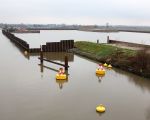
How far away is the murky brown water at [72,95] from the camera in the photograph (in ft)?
36.8

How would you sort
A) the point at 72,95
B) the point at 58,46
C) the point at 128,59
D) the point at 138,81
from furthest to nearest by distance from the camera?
the point at 58,46
the point at 128,59
the point at 138,81
the point at 72,95

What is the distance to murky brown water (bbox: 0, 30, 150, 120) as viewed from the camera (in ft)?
36.8

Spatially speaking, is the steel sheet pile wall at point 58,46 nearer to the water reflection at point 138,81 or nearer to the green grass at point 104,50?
the green grass at point 104,50

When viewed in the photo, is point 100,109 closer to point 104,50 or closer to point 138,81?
point 138,81

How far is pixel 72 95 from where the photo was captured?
1387cm

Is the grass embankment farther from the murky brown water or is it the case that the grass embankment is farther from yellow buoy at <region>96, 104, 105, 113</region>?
yellow buoy at <region>96, 104, 105, 113</region>

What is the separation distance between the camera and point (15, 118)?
35.4 ft


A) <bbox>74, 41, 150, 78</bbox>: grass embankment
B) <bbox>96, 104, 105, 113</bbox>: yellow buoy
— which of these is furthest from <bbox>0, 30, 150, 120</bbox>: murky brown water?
<bbox>74, 41, 150, 78</bbox>: grass embankment

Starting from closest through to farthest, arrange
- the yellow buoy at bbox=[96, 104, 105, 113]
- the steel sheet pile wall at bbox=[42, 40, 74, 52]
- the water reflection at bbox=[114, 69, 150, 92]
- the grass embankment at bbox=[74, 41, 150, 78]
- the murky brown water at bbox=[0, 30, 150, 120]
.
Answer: the murky brown water at bbox=[0, 30, 150, 120] < the yellow buoy at bbox=[96, 104, 105, 113] < the water reflection at bbox=[114, 69, 150, 92] < the grass embankment at bbox=[74, 41, 150, 78] < the steel sheet pile wall at bbox=[42, 40, 74, 52]

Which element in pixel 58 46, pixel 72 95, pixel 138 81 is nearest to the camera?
pixel 72 95

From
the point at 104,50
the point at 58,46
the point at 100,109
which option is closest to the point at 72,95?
the point at 100,109

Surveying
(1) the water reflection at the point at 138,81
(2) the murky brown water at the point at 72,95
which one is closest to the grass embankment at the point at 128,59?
(1) the water reflection at the point at 138,81

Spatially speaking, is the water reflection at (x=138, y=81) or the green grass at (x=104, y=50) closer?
the water reflection at (x=138, y=81)

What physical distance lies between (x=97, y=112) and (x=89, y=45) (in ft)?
70.7
